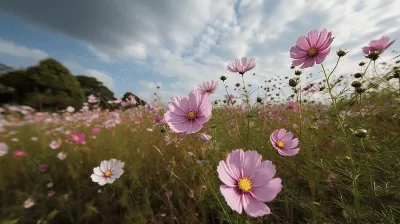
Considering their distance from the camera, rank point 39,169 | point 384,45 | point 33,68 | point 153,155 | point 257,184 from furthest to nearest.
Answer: point 33,68
point 153,155
point 39,169
point 384,45
point 257,184

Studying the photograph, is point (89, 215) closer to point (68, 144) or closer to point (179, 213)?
point (179, 213)

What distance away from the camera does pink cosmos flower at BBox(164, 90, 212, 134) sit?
72cm

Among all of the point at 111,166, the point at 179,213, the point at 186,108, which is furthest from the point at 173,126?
the point at 111,166

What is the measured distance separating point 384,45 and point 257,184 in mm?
898

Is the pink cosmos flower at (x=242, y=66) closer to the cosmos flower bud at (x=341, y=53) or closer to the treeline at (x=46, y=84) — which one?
the cosmos flower bud at (x=341, y=53)

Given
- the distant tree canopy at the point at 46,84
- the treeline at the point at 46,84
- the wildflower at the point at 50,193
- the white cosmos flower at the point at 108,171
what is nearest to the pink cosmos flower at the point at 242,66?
the white cosmos flower at the point at 108,171

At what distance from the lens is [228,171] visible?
1.87 ft

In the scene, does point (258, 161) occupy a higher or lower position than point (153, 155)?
higher

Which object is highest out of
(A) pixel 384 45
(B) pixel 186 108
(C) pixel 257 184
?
(A) pixel 384 45

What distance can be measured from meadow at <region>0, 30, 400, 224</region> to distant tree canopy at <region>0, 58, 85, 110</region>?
5.39 m

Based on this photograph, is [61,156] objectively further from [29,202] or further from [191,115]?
[191,115]

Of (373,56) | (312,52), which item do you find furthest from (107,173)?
(373,56)

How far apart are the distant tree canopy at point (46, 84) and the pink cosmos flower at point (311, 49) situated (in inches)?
289

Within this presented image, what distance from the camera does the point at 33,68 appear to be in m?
7.20
